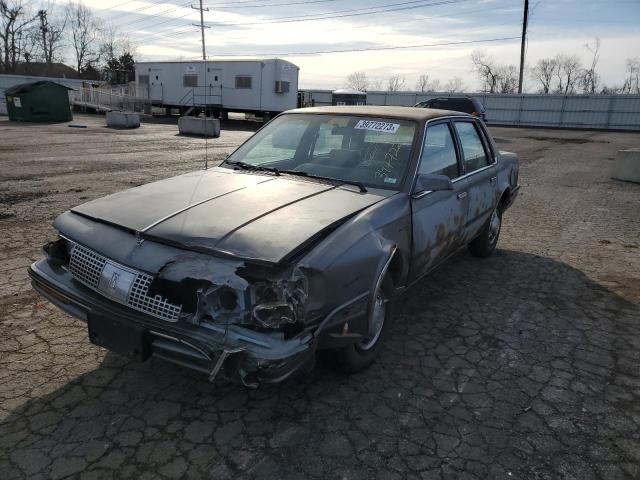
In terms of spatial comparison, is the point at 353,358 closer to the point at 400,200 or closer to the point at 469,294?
the point at 400,200

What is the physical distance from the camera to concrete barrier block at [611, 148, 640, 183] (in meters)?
11.3

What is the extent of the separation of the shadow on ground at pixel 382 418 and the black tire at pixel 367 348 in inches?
3.9

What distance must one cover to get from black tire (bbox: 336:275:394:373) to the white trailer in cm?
2590

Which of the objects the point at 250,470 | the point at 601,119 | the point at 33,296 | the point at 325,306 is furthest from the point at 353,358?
the point at 601,119

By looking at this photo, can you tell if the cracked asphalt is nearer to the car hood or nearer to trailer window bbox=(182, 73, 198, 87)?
the car hood

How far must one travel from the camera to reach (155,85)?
31.5 m

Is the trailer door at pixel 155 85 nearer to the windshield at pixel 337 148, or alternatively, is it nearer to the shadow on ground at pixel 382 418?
the windshield at pixel 337 148

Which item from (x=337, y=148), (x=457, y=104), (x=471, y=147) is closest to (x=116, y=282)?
(x=337, y=148)

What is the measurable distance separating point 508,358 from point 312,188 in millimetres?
1798

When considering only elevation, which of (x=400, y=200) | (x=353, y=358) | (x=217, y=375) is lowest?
(x=353, y=358)

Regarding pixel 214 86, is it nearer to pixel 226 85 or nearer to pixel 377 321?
pixel 226 85

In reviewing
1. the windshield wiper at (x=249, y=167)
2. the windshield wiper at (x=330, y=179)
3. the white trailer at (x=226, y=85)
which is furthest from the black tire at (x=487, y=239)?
the white trailer at (x=226, y=85)

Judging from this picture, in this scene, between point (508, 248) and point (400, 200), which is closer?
point (400, 200)

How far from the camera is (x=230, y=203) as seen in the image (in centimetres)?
290
